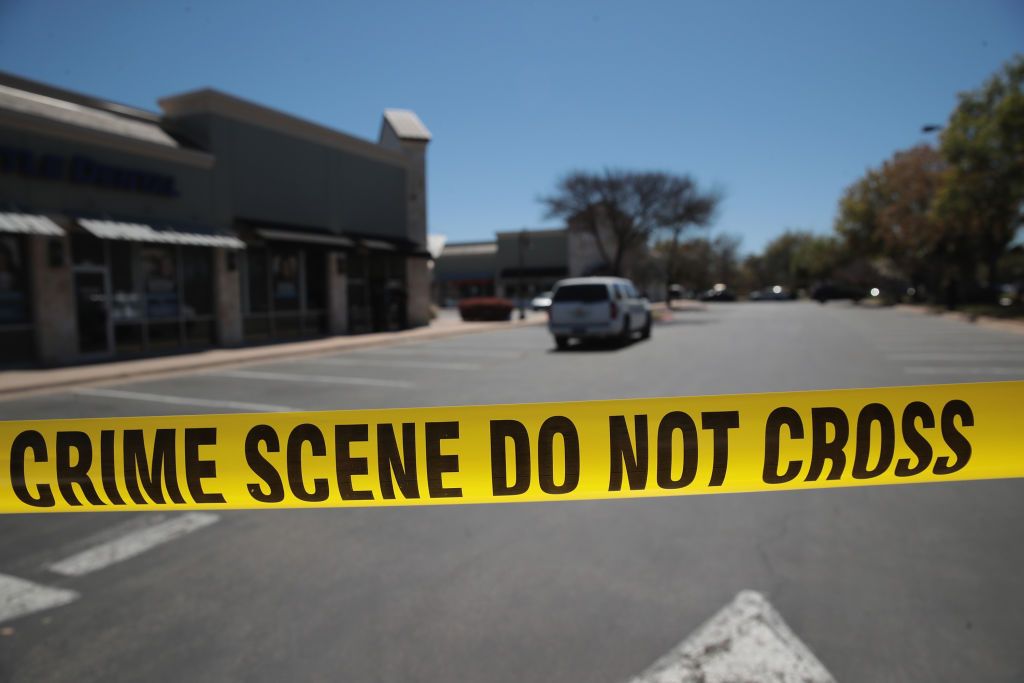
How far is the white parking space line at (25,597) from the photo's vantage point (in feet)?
11.4

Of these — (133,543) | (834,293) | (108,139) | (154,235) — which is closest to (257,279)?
(154,235)

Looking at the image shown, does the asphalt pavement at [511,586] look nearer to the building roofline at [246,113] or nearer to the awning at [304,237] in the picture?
the awning at [304,237]

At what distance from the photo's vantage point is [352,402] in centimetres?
983

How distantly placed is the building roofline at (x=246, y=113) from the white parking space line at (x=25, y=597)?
17.0 metres

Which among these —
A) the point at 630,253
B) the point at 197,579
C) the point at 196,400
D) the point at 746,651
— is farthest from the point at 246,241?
the point at 630,253

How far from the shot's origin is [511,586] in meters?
3.66

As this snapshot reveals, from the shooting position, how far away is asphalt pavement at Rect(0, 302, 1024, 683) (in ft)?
9.54

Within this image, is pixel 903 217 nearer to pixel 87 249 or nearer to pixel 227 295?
pixel 227 295

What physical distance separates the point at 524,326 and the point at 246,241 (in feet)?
45.1

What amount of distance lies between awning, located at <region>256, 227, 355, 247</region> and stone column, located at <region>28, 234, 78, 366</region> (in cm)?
538

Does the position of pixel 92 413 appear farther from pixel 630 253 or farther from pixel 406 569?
pixel 630 253

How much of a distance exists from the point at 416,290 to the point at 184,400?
712 inches

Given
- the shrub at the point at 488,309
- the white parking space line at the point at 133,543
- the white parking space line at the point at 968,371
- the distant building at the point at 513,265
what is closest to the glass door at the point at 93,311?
the white parking space line at the point at 133,543

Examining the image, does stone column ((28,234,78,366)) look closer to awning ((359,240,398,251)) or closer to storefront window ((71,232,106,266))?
storefront window ((71,232,106,266))
